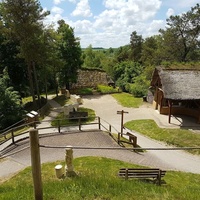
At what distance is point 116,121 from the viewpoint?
24078 millimetres

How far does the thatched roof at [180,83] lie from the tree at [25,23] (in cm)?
1325

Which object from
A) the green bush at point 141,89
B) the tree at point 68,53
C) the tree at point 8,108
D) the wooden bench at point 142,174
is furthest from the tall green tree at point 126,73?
the wooden bench at point 142,174

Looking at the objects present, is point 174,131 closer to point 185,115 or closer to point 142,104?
point 185,115

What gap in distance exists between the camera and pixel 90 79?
146ft

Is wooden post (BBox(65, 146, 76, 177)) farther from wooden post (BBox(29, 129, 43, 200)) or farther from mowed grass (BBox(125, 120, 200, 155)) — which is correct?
mowed grass (BBox(125, 120, 200, 155))

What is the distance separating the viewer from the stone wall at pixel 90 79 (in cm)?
4295

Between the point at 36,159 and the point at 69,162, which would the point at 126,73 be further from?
the point at 36,159

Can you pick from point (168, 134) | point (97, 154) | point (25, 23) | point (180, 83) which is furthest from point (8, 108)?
point (180, 83)

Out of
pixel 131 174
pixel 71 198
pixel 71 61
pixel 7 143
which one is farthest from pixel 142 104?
pixel 71 198

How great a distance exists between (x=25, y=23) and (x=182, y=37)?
23528 mm

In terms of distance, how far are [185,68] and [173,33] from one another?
1274 centimetres

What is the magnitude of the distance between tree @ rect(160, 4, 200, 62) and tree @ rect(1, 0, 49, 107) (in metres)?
19.9

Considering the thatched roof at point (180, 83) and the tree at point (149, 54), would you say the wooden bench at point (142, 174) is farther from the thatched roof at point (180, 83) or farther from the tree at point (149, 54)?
the tree at point (149, 54)

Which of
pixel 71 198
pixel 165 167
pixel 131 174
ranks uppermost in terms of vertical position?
pixel 71 198
